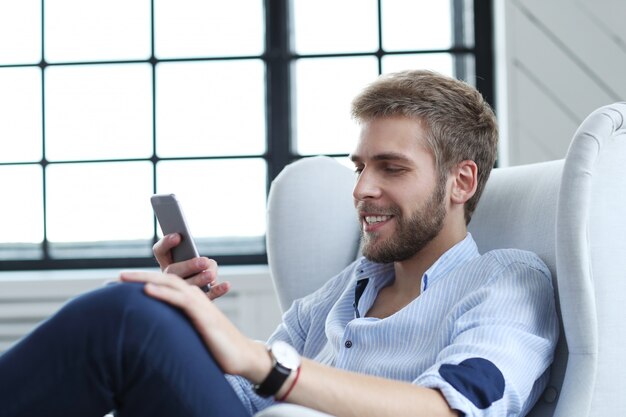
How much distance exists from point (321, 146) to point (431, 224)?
1681 mm

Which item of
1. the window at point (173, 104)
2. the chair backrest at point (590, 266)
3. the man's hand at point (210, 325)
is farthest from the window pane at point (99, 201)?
the man's hand at point (210, 325)

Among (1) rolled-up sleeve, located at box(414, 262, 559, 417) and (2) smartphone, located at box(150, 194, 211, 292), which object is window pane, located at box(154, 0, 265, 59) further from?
(1) rolled-up sleeve, located at box(414, 262, 559, 417)

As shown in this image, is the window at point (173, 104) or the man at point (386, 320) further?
the window at point (173, 104)

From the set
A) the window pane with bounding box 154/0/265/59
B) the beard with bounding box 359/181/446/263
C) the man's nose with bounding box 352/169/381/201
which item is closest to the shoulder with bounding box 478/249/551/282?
the beard with bounding box 359/181/446/263

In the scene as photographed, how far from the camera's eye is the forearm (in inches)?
41.8

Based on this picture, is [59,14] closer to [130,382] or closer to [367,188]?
[367,188]

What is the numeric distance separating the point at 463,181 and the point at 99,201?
195cm

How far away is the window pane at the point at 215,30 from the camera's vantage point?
3.06 meters

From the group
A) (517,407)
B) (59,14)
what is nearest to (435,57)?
(59,14)

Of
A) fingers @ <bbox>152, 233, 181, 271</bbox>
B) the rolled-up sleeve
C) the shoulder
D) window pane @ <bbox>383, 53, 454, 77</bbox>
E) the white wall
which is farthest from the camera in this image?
window pane @ <bbox>383, 53, 454, 77</bbox>

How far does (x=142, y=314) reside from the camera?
0.99 meters

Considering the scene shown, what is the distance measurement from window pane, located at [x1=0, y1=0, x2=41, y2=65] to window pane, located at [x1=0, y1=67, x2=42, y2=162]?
5 cm

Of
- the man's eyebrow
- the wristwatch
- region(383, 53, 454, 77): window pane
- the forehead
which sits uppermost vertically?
region(383, 53, 454, 77): window pane

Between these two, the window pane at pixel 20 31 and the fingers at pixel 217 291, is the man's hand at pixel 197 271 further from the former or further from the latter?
the window pane at pixel 20 31
